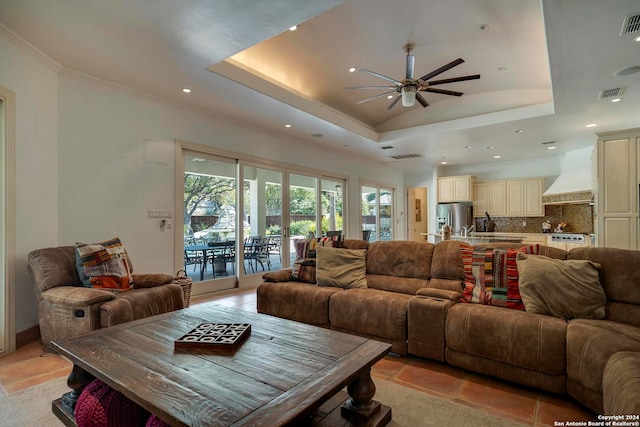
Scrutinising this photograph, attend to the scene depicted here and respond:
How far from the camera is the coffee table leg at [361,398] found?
1.51 m

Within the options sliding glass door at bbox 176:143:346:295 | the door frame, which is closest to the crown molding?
the door frame

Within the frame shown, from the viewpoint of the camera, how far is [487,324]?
85.6 inches

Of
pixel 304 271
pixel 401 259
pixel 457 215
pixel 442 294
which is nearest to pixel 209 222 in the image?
pixel 304 271

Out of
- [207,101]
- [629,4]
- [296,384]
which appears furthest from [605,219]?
[207,101]

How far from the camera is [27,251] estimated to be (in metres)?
2.98

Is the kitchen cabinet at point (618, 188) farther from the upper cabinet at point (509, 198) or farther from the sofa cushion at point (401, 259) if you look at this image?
the sofa cushion at point (401, 259)

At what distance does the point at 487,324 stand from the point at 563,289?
1.96 feet

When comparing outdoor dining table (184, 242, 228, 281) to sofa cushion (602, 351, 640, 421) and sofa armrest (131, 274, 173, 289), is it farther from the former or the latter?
sofa cushion (602, 351, 640, 421)

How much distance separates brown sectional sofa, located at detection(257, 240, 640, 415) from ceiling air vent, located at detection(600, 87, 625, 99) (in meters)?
2.63

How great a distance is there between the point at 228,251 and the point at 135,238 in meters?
1.49

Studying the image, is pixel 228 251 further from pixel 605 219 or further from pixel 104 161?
pixel 605 219

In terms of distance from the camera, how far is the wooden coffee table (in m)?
1.10

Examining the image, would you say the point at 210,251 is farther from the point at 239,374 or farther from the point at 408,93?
the point at 239,374

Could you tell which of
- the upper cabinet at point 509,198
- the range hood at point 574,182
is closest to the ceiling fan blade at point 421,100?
the range hood at point 574,182
